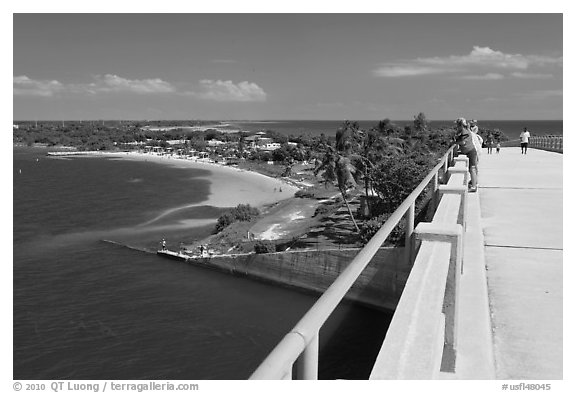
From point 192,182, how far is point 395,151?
49.6 m

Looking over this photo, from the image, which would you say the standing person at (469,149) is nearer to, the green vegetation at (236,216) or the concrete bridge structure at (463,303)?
the concrete bridge structure at (463,303)

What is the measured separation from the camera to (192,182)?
84.1 m

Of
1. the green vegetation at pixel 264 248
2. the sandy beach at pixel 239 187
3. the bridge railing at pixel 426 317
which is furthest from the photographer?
the sandy beach at pixel 239 187

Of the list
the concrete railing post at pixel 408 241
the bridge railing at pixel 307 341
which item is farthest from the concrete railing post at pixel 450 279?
the bridge railing at pixel 307 341

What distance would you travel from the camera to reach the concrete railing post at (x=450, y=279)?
281cm

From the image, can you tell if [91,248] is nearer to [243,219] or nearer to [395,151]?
[243,219]

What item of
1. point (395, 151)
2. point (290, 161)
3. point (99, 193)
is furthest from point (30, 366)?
point (290, 161)

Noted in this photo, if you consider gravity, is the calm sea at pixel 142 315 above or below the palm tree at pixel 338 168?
below

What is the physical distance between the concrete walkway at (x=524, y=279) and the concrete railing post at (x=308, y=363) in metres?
2.22

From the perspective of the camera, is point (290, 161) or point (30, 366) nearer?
point (30, 366)

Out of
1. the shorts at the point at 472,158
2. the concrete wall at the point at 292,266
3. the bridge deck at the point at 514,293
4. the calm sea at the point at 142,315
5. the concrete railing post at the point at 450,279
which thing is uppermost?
the shorts at the point at 472,158

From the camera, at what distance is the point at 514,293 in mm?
4555

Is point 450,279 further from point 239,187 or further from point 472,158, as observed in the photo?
point 239,187

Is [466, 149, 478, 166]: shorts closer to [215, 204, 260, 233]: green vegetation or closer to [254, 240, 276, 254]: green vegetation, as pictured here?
[254, 240, 276, 254]: green vegetation
